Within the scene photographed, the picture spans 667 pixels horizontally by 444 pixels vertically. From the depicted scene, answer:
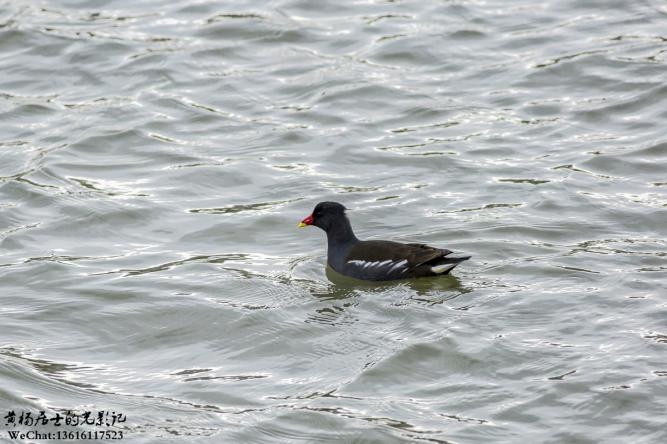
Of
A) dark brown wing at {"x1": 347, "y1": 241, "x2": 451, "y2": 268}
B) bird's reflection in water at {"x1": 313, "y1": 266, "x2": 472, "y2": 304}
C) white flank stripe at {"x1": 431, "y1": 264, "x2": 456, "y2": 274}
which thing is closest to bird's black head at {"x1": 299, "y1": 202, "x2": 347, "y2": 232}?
dark brown wing at {"x1": 347, "y1": 241, "x2": 451, "y2": 268}

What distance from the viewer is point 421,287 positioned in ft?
35.1

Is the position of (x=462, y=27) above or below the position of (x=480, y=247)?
above

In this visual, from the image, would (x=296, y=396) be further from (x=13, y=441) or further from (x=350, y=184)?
(x=350, y=184)

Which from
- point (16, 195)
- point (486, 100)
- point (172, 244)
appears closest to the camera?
point (172, 244)

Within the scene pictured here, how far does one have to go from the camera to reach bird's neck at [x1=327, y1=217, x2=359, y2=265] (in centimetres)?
1123

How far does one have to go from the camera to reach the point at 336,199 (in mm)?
12609

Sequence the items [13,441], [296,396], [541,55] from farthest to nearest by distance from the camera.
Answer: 1. [541,55]
2. [296,396]
3. [13,441]

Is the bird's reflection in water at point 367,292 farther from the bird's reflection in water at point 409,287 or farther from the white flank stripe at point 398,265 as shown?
the white flank stripe at point 398,265

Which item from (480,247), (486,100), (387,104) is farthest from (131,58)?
(480,247)

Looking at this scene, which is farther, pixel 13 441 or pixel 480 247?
pixel 480 247

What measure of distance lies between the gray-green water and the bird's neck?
23 cm

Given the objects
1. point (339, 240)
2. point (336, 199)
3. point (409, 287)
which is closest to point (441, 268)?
point (409, 287)

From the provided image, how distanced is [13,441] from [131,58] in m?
9.16

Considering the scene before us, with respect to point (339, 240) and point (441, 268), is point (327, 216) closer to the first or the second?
point (339, 240)
